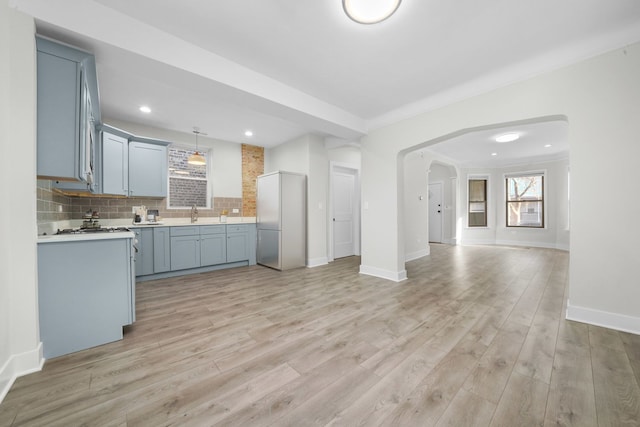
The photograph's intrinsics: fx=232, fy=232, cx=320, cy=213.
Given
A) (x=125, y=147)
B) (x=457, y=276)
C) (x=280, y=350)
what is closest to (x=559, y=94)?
(x=457, y=276)

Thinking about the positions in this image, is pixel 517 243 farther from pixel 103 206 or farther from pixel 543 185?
pixel 103 206

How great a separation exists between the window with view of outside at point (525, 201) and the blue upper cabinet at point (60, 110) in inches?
391

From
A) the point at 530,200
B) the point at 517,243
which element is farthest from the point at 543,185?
the point at 517,243

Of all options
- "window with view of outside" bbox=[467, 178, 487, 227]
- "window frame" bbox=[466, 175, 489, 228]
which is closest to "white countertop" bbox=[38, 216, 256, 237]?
"window frame" bbox=[466, 175, 489, 228]

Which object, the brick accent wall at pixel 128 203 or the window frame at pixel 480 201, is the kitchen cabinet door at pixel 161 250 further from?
the window frame at pixel 480 201

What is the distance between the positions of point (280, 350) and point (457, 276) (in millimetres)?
3393

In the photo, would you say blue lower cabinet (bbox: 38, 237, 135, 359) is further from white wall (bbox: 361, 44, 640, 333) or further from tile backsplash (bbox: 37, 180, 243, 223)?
white wall (bbox: 361, 44, 640, 333)

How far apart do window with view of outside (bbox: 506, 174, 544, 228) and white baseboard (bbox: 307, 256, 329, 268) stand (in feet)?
21.8

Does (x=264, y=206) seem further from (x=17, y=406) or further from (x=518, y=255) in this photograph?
(x=518, y=255)

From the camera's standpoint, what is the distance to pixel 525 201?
24.2 ft

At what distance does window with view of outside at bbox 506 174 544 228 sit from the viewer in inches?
281

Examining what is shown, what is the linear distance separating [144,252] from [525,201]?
33.2 feet

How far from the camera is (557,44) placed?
228 centimetres

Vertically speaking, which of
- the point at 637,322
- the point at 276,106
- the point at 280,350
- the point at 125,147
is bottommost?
the point at 280,350
